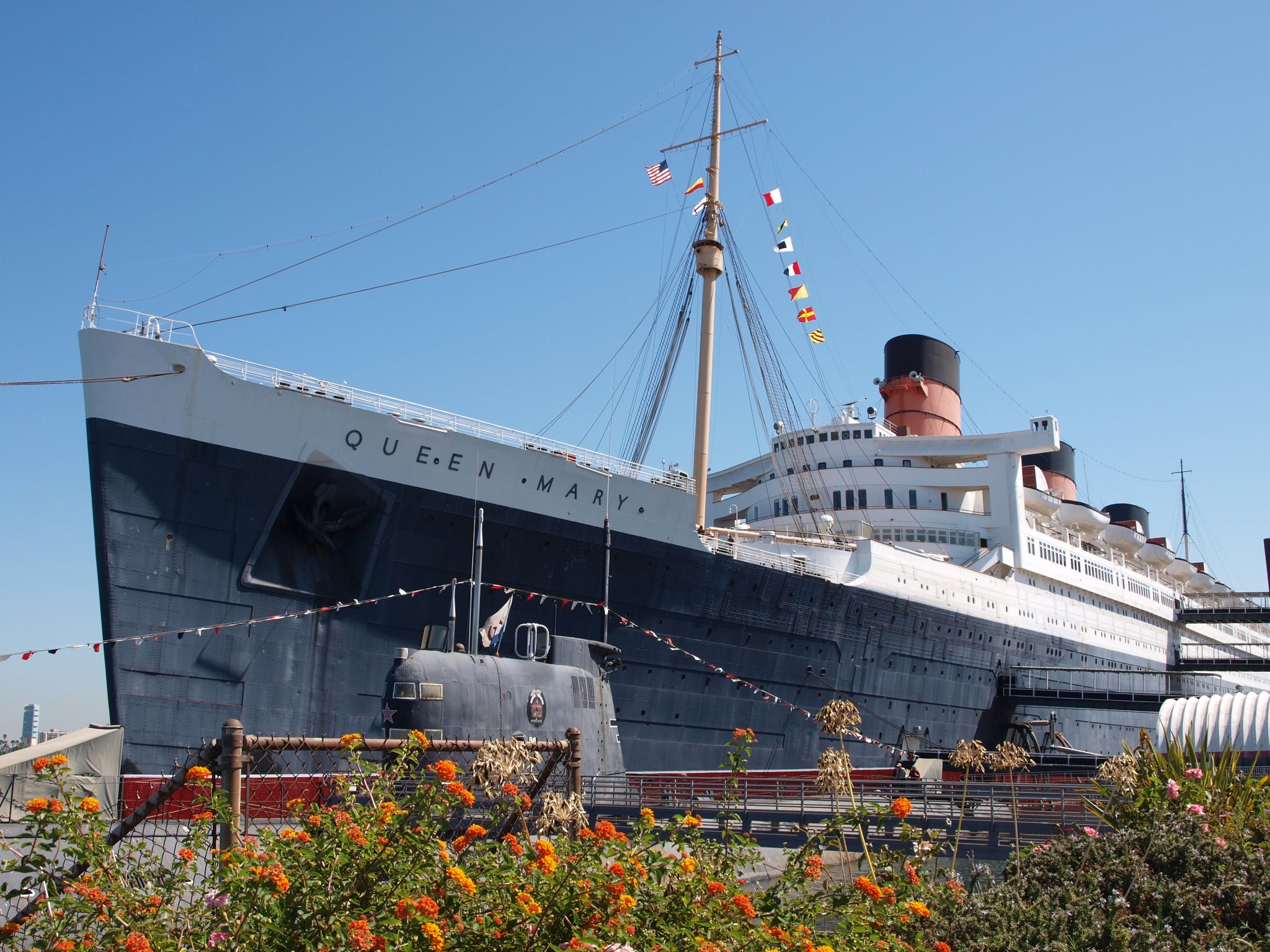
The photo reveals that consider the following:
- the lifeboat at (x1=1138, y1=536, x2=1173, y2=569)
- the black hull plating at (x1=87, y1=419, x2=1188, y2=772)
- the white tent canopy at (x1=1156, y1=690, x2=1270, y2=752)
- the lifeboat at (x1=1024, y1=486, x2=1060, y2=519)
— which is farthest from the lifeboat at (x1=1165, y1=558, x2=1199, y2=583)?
the black hull plating at (x1=87, y1=419, x2=1188, y2=772)

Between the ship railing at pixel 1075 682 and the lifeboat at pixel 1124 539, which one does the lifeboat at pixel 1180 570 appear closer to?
the lifeboat at pixel 1124 539

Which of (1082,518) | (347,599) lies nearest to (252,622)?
(347,599)

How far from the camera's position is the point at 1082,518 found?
127 ft

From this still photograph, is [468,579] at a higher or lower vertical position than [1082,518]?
lower

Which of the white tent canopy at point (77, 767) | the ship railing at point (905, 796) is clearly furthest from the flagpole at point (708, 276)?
the white tent canopy at point (77, 767)

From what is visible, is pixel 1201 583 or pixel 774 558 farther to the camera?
pixel 1201 583

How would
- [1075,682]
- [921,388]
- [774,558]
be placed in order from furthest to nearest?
[921,388] → [1075,682] → [774,558]

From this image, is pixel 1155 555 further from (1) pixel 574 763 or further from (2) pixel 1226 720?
(1) pixel 574 763

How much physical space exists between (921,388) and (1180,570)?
19782 mm

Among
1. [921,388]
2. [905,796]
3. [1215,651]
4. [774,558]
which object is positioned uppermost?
[921,388]

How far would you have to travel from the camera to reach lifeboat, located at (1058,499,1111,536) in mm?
38344

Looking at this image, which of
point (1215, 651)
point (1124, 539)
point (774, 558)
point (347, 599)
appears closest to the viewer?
point (347, 599)

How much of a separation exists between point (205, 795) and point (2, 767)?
341 inches

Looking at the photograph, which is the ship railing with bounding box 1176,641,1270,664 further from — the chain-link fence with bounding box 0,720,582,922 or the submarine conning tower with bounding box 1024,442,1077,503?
the chain-link fence with bounding box 0,720,582,922
